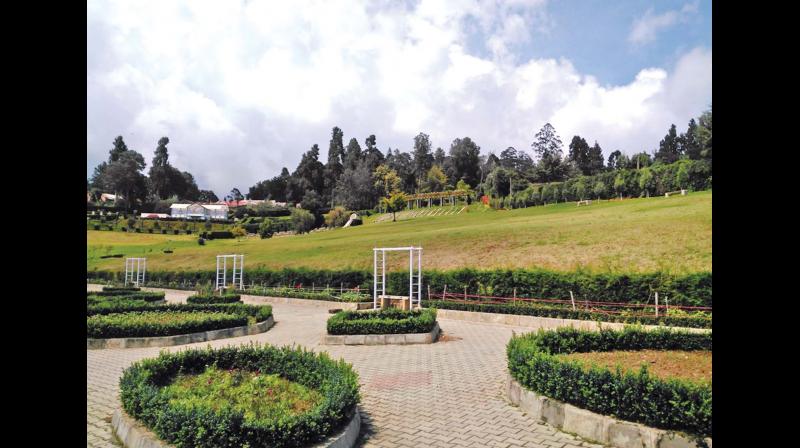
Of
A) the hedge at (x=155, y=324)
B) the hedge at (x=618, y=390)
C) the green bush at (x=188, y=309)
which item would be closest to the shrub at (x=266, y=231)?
the green bush at (x=188, y=309)

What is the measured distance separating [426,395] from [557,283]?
15.5 meters

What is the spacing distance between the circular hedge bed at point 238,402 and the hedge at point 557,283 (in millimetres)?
16409

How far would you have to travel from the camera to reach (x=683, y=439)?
5812 millimetres

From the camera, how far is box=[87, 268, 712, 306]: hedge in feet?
65.6

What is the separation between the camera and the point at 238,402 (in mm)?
7086

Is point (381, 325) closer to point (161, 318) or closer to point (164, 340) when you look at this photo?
point (164, 340)

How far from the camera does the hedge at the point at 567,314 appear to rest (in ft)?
54.3

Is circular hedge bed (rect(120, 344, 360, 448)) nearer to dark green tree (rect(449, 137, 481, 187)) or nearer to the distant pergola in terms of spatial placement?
the distant pergola

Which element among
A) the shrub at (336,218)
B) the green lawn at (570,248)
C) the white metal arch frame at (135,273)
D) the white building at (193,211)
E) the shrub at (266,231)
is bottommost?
the white metal arch frame at (135,273)

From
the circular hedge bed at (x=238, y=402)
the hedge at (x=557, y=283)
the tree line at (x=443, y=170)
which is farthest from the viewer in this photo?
the tree line at (x=443, y=170)

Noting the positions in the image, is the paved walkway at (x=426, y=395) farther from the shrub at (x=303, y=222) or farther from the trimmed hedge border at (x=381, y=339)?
the shrub at (x=303, y=222)

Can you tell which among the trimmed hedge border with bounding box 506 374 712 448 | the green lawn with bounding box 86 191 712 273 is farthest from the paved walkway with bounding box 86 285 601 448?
the green lawn with bounding box 86 191 712 273

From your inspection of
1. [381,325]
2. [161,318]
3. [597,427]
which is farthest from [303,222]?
[597,427]
